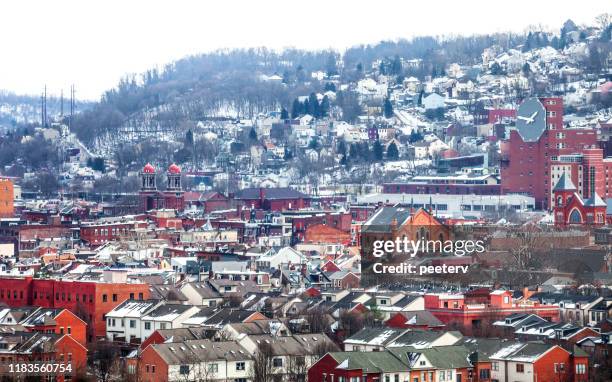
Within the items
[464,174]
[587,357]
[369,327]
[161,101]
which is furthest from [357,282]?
[161,101]

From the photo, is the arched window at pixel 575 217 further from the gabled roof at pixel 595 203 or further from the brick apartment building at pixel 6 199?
the brick apartment building at pixel 6 199

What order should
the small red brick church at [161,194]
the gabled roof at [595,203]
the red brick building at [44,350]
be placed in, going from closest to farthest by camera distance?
1. the red brick building at [44,350]
2. the gabled roof at [595,203]
3. the small red brick church at [161,194]

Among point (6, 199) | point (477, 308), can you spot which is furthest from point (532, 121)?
point (477, 308)

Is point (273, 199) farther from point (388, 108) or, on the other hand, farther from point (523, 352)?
point (523, 352)

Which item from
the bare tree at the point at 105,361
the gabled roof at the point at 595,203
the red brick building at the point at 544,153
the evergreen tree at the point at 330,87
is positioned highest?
the evergreen tree at the point at 330,87

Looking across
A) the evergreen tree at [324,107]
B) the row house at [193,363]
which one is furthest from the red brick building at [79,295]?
the evergreen tree at [324,107]

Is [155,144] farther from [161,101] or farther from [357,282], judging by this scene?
[357,282]
